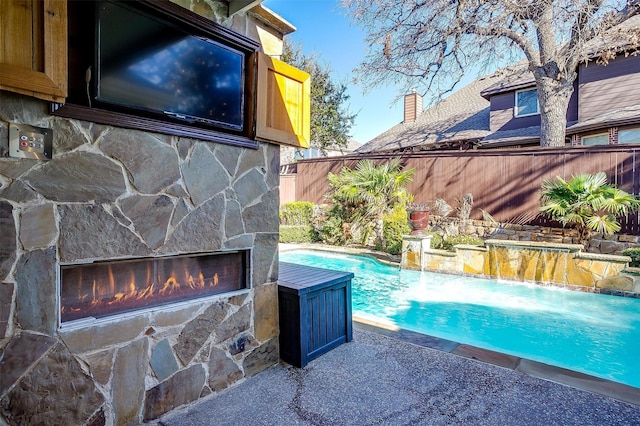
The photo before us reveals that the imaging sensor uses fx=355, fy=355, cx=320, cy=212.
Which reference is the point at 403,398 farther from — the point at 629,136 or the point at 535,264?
the point at 629,136

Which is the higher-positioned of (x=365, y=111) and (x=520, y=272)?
(x=365, y=111)

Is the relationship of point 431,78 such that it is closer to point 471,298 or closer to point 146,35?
point 471,298

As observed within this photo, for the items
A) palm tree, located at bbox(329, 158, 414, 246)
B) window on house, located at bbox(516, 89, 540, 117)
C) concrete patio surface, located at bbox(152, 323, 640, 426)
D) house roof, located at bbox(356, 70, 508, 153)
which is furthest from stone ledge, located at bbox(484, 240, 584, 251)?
window on house, located at bbox(516, 89, 540, 117)

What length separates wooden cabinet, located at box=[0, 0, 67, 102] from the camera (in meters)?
1.71

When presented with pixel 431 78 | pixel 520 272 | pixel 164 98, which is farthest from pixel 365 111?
pixel 164 98

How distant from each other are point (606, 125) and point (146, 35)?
12659 millimetres

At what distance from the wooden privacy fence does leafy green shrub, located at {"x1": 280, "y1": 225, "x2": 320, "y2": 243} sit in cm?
325

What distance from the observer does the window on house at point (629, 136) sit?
10.1m

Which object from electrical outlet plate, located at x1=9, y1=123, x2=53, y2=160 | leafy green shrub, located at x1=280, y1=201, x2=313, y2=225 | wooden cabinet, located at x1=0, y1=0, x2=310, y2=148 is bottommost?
leafy green shrub, located at x1=280, y1=201, x2=313, y2=225

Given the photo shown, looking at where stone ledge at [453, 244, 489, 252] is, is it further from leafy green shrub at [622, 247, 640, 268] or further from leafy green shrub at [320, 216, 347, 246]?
leafy green shrub at [320, 216, 347, 246]

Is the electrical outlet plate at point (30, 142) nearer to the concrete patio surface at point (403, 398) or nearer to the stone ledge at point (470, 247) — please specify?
the concrete patio surface at point (403, 398)

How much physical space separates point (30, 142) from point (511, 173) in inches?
394

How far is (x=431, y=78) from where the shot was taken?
39.5 feet

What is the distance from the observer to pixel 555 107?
34.4 feet
